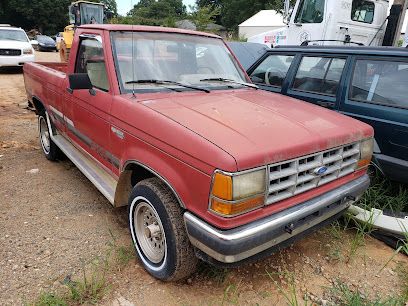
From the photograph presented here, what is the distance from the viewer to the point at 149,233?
2.78 m

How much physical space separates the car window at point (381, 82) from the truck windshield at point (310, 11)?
4.80m

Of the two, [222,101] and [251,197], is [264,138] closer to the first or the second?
[251,197]

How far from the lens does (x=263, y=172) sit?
83.8 inches

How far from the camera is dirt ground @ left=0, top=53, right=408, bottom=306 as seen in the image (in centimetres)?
260

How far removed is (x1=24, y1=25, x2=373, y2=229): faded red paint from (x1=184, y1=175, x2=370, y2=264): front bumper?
0.05 m

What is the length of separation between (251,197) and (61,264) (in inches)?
69.7

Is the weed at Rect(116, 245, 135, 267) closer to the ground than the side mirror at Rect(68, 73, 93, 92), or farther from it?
closer to the ground

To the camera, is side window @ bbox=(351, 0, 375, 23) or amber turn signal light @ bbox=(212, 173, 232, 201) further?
side window @ bbox=(351, 0, 375, 23)

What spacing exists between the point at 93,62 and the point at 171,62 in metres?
0.82

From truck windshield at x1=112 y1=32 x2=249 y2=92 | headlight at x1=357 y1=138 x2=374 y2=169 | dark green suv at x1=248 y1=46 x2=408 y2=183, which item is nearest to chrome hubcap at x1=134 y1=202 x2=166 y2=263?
truck windshield at x1=112 y1=32 x2=249 y2=92

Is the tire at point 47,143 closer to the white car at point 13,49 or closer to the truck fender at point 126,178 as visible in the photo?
the truck fender at point 126,178

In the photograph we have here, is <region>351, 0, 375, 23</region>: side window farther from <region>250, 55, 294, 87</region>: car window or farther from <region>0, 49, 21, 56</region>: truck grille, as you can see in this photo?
<region>0, 49, 21, 56</region>: truck grille

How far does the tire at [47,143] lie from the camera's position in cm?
488

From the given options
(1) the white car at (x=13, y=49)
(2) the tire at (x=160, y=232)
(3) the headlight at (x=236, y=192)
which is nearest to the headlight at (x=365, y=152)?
(3) the headlight at (x=236, y=192)
